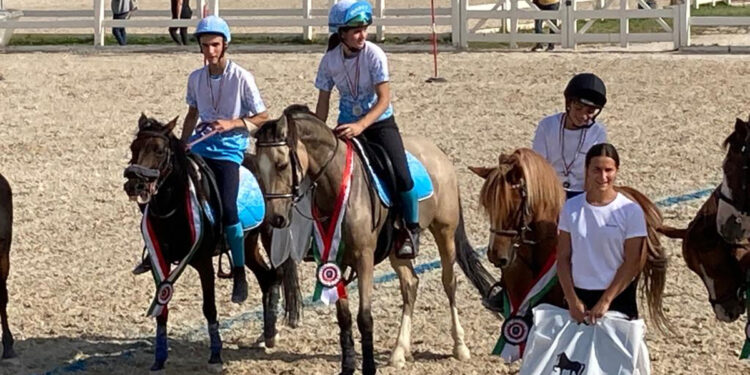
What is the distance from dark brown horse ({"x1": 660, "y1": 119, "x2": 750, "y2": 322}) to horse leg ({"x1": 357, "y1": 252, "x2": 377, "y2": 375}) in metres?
1.98

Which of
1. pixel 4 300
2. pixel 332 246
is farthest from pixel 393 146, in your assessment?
pixel 4 300

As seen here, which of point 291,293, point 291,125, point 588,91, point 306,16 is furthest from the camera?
point 306,16

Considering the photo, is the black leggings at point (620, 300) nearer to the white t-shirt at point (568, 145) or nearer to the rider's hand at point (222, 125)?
the white t-shirt at point (568, 145)

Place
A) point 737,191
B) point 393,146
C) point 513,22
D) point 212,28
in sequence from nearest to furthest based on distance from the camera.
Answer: point 737,191, point 393,146, point 212,28, point 513,22

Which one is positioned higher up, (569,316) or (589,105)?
(589,105)

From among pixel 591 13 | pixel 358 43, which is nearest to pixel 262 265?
pixel 358 43

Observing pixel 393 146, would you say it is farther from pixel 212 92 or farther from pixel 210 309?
pixel 210 309

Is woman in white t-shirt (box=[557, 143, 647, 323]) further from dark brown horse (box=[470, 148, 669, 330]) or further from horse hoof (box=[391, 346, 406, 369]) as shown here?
horse hoof (box=[391, 346, 406, 369])

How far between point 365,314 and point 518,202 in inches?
69.0

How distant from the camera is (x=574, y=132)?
7199 millimetres

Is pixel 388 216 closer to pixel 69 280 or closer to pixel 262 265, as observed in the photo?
pixel 262 265

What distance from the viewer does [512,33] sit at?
25594 mm

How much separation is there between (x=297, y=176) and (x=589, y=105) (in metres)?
1.71

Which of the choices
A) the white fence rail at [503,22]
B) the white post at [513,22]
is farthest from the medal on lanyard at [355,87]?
the white post at [513,22]
